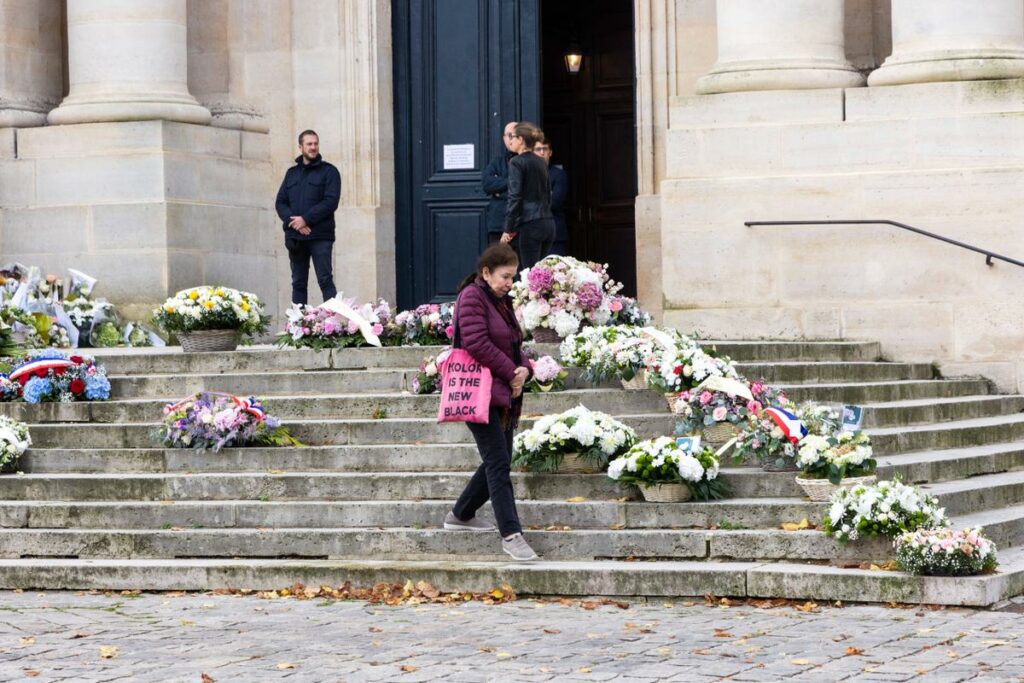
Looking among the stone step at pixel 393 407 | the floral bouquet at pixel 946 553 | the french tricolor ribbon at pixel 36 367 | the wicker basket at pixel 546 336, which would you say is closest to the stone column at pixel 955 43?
the stone step at pixel 393 407

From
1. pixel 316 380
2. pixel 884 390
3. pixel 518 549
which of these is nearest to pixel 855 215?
pixel 884 390

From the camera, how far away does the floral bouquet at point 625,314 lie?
43.5 ft

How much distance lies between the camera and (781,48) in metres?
15.4

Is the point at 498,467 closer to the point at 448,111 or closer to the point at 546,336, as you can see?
the point at 546,336

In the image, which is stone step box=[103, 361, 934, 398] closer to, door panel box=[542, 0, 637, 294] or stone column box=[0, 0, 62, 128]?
stone column box=[0, 0, 62, 128]

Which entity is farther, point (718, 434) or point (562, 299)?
point (562, 299)

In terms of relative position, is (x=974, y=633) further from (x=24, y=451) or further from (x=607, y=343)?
(x=24, y=451)

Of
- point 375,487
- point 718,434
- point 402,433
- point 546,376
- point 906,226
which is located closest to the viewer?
point 375,487

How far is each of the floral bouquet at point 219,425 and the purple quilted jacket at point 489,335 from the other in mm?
2140

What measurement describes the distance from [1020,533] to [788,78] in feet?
17.5

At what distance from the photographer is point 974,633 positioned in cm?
880

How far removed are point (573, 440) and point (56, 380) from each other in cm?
397

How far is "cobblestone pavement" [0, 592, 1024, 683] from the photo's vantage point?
796 cm

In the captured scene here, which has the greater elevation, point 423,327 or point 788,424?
point 423,327
